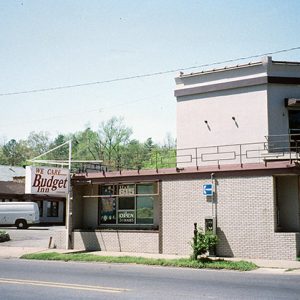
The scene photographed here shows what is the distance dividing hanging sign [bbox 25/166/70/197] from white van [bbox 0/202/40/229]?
64.8 feet

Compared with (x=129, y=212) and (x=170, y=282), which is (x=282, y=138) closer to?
(x=129, y=212)

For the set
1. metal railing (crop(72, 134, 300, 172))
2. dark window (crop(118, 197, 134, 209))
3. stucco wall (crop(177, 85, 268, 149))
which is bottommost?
dark window (crop(118, 197, 134, 209))

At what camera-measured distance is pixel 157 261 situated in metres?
17.7

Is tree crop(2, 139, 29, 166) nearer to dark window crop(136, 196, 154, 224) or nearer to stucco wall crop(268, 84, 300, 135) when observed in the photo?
dark window crop(136, 196, 154, 224)

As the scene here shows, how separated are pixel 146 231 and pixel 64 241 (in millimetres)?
4856

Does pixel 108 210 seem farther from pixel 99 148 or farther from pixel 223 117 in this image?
pixel 99 148

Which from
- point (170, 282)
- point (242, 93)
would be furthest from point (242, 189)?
point (170, 282)

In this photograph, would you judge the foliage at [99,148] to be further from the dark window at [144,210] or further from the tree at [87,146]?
the dark window at [144,210]

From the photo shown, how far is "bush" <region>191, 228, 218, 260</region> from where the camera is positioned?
58.9 feet

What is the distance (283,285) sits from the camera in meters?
12.1

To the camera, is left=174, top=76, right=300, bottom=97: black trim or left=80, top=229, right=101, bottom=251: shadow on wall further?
left=80, top=229, right=101, bottom=251: shadow on wall

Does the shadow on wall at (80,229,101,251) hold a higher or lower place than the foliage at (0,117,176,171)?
lower

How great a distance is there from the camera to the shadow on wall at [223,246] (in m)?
19.5

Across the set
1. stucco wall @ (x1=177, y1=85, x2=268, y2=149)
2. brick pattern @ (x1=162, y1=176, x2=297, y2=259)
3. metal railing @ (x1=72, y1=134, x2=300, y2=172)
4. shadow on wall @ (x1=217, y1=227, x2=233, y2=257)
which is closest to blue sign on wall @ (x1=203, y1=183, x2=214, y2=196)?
brick pattern @ (x1=162, y1=176, x2=297, y2=259)
